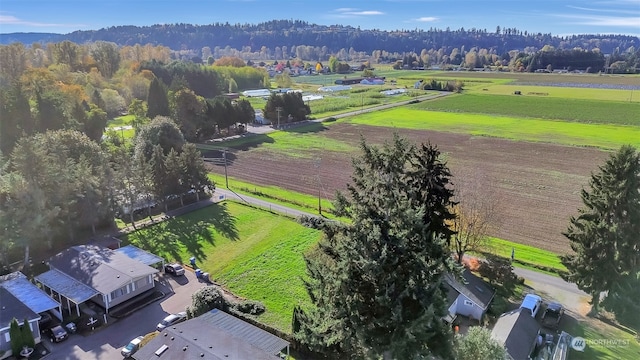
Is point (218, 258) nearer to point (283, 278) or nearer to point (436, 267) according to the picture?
point (283, 278)

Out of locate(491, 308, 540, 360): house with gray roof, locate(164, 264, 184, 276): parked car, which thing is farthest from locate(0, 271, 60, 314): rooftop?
locate(491, 308, 540, 360): house with gray roof

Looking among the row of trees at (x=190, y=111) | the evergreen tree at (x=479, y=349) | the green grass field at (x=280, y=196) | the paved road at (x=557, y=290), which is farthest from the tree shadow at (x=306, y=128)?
the evergreen tree at (x=479, y=349)

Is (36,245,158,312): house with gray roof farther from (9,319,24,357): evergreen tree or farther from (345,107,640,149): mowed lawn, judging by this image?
(345,107,640,149): mowed lawn

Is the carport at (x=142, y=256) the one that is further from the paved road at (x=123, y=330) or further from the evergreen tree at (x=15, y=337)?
the evergreen tree at (x=15, y=337)

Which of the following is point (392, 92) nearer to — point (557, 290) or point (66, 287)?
point (557, 290)

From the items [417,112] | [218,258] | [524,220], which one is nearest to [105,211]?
[218,258]
